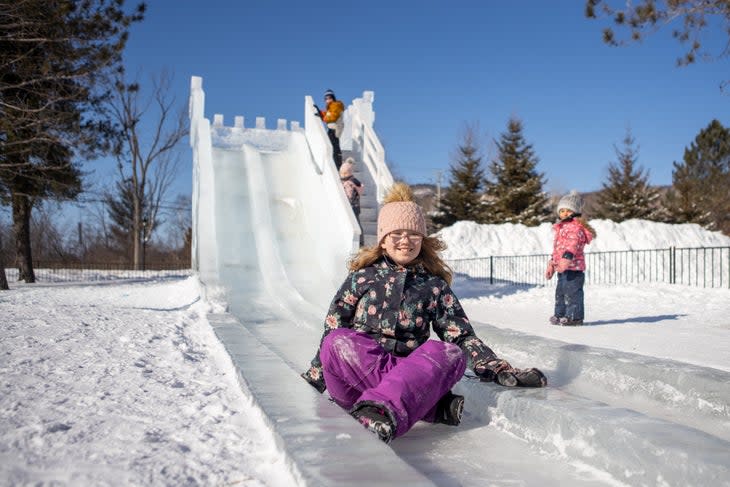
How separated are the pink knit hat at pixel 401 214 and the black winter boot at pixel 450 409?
2.65 ft

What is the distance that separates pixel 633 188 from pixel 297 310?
75.5 feet

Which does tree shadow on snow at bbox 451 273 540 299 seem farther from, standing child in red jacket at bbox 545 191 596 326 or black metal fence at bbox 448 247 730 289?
standing child in red jacket at bbox 545 191 596 326

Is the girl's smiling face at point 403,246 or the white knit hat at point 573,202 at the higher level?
the white knit hat at point 573,202

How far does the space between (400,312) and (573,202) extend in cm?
439

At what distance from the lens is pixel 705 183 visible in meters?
32.3

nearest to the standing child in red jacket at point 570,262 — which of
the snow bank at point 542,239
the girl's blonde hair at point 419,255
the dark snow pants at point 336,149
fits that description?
the girl's blonde hair at point 419,255

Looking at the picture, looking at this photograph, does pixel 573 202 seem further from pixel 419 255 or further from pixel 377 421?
pixel 377 421

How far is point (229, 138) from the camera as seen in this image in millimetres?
14406

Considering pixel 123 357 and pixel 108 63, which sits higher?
pixel 108 63

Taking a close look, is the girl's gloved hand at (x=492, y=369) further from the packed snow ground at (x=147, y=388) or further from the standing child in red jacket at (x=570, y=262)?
the standing child in red jacket at (x=570, y=262)

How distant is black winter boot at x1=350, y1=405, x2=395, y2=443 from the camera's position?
2029 millimetres

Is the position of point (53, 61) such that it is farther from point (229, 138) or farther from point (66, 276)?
point (66, 276)

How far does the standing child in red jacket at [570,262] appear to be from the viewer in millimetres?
6098

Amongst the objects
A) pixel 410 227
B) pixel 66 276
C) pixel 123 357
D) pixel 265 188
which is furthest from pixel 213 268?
pixel 66 276
